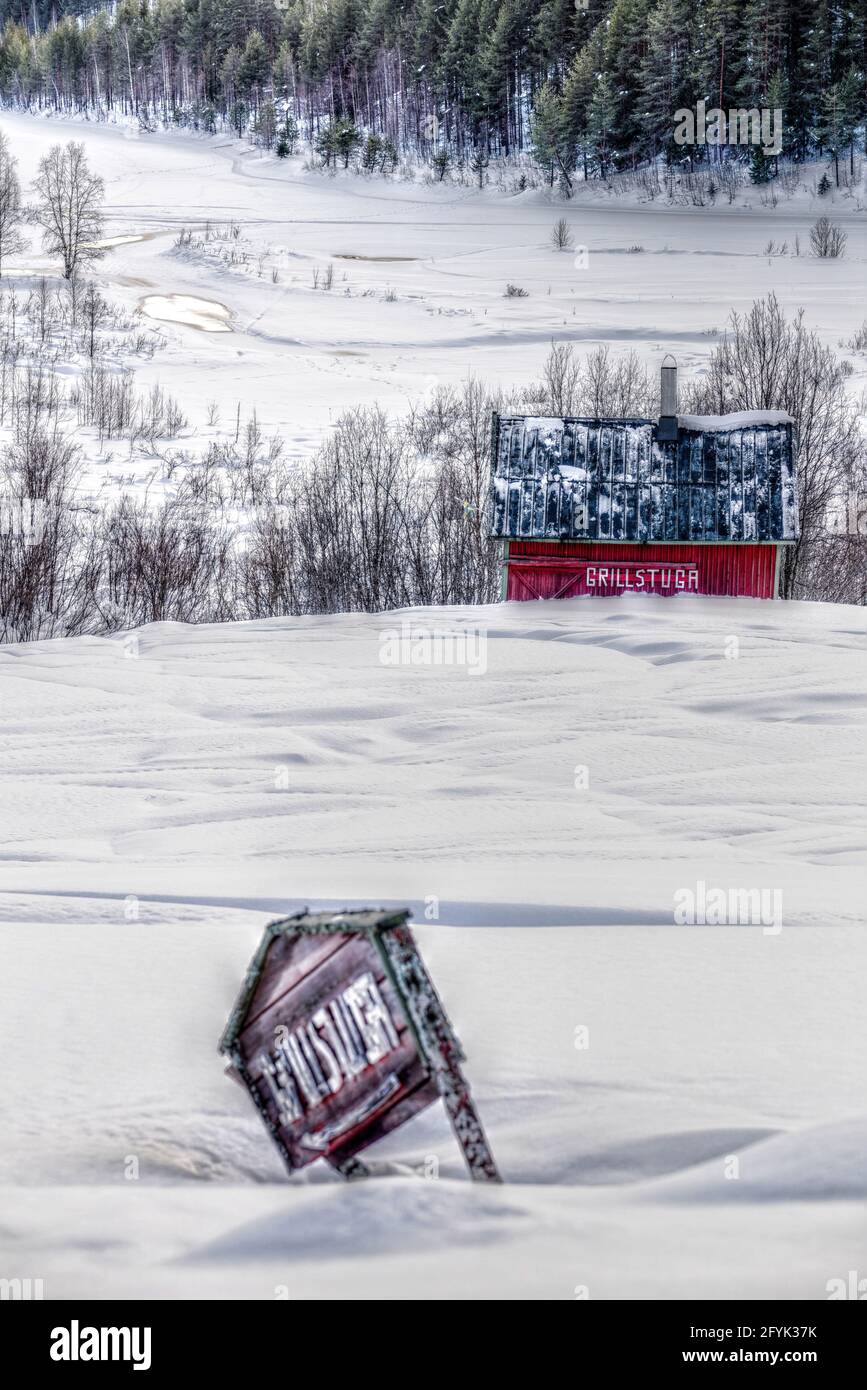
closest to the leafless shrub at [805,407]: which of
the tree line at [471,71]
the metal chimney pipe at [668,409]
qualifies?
the metal chimney pipe at [668,409]

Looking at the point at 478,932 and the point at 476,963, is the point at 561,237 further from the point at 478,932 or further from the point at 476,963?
the point at 476,963

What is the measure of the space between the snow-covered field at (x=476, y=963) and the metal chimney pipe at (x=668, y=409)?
5.09 metres

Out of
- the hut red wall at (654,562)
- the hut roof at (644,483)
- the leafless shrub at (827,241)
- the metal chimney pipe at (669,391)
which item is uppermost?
the leafless shrub at (827,241)

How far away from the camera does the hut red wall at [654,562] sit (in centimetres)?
1809

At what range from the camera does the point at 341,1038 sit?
11.0ft

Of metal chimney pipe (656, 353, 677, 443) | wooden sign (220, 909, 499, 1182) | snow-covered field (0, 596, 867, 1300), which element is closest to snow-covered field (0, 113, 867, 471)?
metal chimney pipe (656, 353, 677, 443)

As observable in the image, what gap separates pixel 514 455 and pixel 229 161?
73.3 metres

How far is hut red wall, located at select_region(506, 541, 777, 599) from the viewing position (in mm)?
18094

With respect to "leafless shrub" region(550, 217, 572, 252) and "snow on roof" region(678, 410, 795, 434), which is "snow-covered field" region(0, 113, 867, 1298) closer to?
"snow on roof" region(678, 410, 795, 434)

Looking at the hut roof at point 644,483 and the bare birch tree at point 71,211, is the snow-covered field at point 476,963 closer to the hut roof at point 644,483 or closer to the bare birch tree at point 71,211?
the hut roof at point 644,483

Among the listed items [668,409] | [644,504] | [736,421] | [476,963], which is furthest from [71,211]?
[476,963]

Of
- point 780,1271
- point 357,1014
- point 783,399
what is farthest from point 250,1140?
point 783,399

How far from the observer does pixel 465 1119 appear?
348 cm
